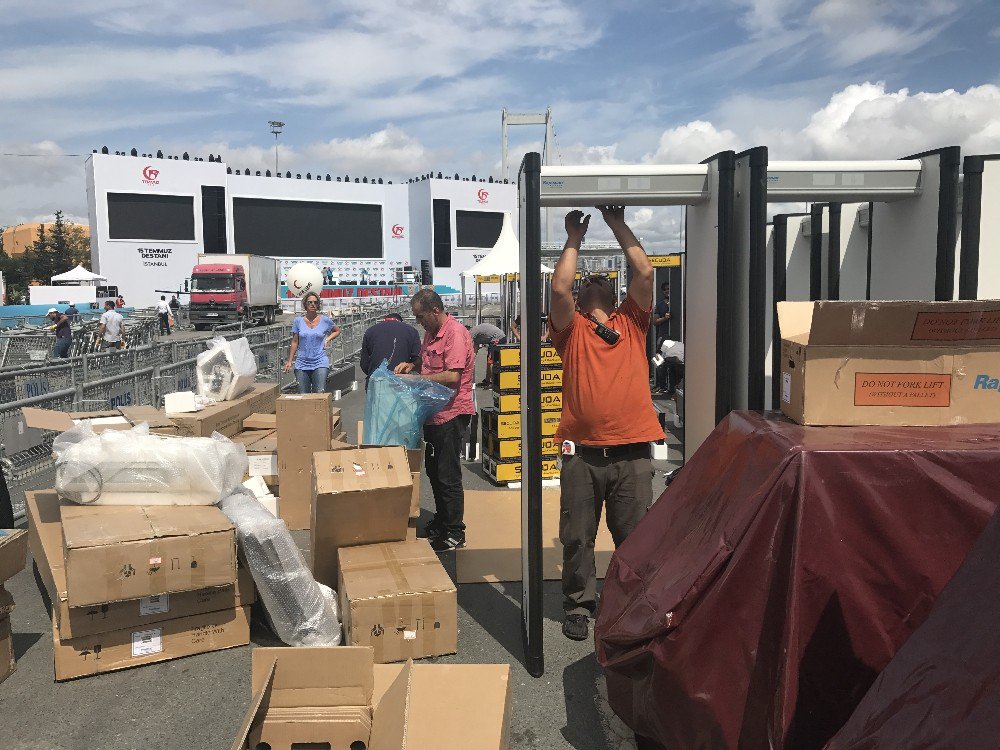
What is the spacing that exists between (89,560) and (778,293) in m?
4.38

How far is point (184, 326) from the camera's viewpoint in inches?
1457

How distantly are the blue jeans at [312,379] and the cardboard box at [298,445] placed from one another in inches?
155

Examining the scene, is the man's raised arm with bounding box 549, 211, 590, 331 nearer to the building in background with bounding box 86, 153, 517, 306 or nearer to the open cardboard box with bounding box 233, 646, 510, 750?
the open cardboard box with bounding box 233, 646, 510, 750

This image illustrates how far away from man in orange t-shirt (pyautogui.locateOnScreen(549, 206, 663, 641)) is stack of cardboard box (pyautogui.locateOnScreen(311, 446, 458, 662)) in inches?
30.5

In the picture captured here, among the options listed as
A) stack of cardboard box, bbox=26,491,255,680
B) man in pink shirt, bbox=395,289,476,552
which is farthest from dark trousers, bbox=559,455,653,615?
stack of cardboard box, bbox=26,491,255,680

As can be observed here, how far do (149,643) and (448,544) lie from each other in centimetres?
227

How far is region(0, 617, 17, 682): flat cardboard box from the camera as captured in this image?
12.7 feet

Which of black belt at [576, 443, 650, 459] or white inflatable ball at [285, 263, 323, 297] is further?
white inflatable ball at [285, 263, 323, 297]

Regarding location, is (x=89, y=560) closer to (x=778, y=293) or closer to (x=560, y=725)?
(x=560, y=725)

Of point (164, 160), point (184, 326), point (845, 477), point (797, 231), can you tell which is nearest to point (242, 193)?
point (164, 160)

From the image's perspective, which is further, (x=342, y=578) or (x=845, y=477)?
(x=342, y=578)

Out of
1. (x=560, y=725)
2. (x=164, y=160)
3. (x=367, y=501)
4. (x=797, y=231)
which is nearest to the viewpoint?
(x=560, y=725)

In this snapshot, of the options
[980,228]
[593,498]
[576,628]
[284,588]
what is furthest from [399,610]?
[980,228]

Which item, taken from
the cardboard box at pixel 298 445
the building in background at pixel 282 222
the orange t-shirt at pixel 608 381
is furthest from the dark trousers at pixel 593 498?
the building in background at pixel 282 222
